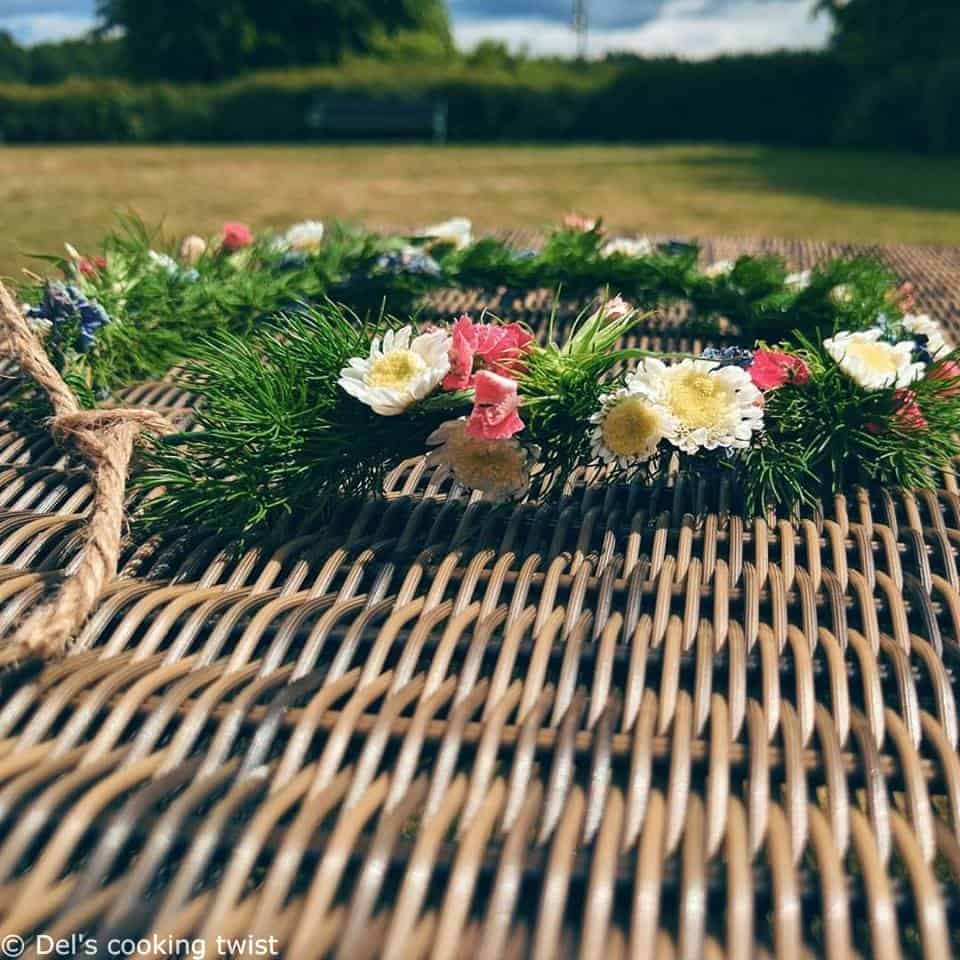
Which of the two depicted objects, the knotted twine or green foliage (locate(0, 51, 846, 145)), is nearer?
the knotted twine

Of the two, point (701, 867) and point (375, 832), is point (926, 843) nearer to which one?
point (701, 867)

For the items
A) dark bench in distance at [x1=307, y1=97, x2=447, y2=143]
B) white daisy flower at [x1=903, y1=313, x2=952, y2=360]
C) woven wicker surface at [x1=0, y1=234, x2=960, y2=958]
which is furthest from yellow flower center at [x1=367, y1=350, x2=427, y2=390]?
dark bench in distance at [x1=307, y1=97, x2=447, y2=143]

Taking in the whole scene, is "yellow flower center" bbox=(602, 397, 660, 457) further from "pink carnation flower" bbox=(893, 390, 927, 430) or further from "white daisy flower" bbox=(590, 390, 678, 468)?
"pink carnation flower" bbox=(893, 390, 927, 430)

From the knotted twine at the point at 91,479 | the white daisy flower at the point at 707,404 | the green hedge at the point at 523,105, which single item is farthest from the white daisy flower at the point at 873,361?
the green hedge at the point at 523,105

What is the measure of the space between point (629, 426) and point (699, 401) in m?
0.08

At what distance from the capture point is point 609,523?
3.07 ft

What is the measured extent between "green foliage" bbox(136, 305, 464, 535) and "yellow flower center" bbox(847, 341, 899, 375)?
46 centimetres

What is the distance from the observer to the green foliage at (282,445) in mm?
932

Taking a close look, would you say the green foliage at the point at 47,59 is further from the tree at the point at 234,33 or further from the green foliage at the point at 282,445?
the green foliage at the point at 282,445

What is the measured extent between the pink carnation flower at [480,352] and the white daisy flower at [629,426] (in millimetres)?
104

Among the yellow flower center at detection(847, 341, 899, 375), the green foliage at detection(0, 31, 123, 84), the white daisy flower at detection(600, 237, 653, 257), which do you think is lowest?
the green foliage at detection(0, 31, 123, 84)

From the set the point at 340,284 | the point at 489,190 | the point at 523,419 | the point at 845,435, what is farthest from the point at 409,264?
the point at 489,190

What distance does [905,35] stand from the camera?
596 inches

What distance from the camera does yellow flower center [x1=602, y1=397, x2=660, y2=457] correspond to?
0.93 meters
